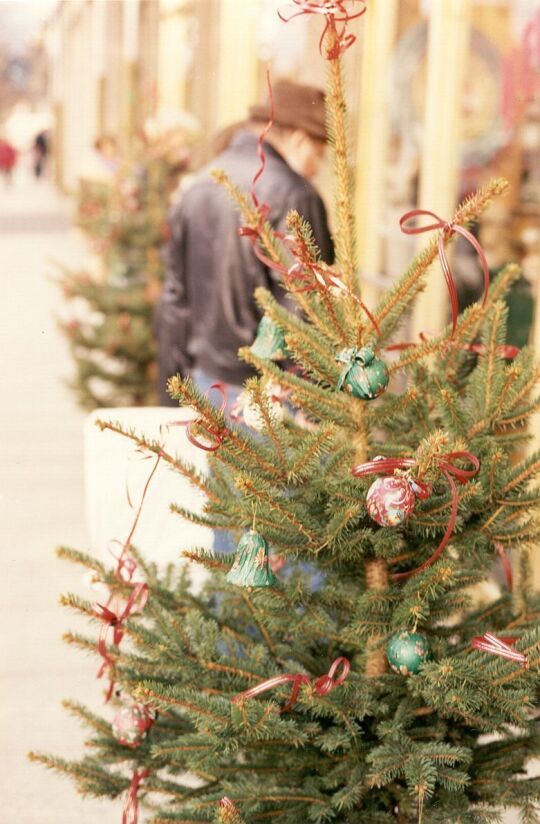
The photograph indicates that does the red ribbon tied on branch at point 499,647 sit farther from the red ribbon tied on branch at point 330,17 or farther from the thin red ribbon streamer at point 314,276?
the red ribbon tied on branch at point 330,17

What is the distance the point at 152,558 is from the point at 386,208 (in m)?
3.99

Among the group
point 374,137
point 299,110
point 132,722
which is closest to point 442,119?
point 374,137

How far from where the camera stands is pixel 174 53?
36.2 ft

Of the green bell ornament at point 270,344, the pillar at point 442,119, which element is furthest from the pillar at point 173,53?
the green bell ornament at point 270,344

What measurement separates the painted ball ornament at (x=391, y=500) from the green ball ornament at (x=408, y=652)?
22cm

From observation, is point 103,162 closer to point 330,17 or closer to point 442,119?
point 442,119

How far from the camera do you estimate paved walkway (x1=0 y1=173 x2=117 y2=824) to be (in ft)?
7.96

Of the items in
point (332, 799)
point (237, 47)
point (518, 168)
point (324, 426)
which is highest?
point (237, 47)

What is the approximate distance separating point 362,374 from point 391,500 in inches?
8.2

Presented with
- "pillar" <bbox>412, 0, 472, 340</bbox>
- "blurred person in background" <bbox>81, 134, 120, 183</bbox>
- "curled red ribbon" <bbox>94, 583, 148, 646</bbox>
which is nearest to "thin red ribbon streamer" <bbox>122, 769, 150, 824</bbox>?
"curled red ribbon" <bbox>94, 583, 148, 646</bbox>

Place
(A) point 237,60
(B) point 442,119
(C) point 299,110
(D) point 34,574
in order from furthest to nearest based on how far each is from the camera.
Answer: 1. (A) point 237,60
2. (B) point 442,119
3. (C) point 299,110
4. (D) point 34,574

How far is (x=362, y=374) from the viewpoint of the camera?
1.91 m

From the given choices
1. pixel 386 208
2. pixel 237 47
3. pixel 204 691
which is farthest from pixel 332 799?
pixel 237 47

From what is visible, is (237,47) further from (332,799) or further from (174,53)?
(332,799)
